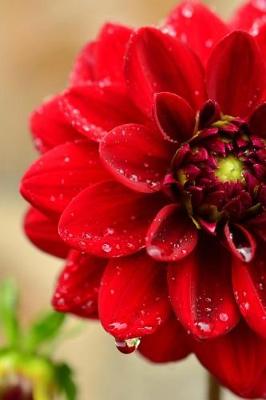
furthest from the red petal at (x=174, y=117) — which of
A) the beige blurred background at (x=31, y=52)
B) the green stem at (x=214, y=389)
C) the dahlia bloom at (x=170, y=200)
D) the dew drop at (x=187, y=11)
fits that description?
the beige blurred background at (x=31, y=52)

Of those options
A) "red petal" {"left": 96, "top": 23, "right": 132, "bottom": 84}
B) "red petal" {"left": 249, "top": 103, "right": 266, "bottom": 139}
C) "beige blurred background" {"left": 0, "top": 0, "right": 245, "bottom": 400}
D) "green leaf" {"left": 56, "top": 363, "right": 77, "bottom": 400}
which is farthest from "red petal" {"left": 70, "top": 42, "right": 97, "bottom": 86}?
"beige blurred background" {"left": 0, "top": 0, "right": 245, "bottom": 400}

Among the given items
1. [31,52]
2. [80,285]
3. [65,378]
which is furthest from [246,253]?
[31,52]

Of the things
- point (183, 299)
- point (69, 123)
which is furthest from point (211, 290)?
point (69, 123)

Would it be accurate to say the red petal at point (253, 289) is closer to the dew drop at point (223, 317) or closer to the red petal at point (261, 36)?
the dew drop at point (223, 317)

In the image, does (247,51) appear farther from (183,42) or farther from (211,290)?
(211,290)

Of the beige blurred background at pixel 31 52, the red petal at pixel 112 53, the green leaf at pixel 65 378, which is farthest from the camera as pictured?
the beige blurred background at pixel 31 52

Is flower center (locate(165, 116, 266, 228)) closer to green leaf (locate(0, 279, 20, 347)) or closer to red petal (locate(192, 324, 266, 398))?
red petal (locate(192, 324, 266, 398))

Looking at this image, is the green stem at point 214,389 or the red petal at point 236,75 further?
the green stem at point 214,389
